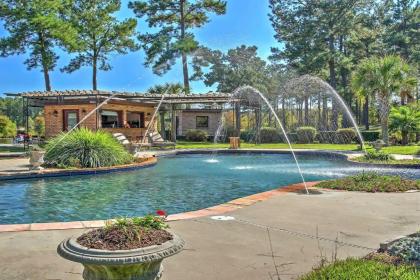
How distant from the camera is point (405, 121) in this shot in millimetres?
25750

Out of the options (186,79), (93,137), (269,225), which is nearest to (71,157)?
(93,137)

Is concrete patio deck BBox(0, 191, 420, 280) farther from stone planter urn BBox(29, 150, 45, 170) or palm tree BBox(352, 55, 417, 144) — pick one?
palm tree BBox(352, 55, 417, 144)

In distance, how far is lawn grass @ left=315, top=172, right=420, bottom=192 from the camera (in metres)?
9.61

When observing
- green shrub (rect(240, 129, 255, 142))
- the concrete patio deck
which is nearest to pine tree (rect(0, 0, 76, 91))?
green shrub (rect(240, 129, 255, 142))

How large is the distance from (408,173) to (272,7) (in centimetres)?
3467

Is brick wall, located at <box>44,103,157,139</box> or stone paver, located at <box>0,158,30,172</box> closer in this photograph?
stone paver, located at <box>0,158,30,172</box>

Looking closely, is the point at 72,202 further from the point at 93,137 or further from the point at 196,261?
the point at 93,137

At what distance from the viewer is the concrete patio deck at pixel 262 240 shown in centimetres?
435

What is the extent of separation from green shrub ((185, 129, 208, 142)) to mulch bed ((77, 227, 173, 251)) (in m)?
32.4

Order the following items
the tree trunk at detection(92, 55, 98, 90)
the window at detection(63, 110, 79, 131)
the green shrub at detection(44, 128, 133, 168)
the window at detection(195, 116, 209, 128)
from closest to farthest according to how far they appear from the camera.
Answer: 1. the green shrub at detection(44, 128, 133, 168)
2. the window at detection(63, 110, 79, 131)
3. the window at detection(195, 116, 209, 128)
4. the tree trunk at detection(92, 55, 98, 90)

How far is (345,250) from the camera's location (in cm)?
502

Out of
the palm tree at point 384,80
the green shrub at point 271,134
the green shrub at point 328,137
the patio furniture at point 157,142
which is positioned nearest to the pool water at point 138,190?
the palm tree at point 384,80

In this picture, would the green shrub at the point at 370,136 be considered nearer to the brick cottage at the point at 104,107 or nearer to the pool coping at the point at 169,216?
the brick cottage at the point at 104,107

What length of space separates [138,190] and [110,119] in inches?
937
